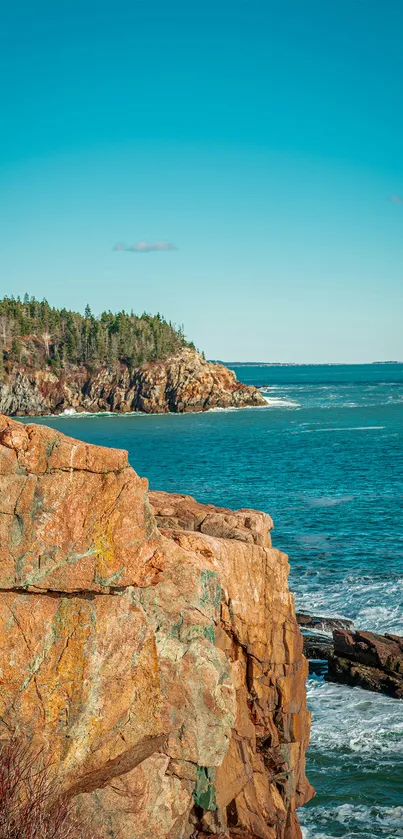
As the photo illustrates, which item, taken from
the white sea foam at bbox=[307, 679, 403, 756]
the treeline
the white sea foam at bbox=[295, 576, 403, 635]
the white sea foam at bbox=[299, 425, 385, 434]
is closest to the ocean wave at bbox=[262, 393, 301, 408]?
the treeline

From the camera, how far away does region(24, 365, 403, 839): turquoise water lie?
21969mm

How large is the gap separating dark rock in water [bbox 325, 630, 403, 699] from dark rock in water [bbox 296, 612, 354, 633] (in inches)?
115

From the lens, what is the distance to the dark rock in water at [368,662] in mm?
27781

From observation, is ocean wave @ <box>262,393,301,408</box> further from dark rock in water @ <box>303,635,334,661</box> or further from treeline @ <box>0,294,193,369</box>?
dark rock in water @ <box>303,635,334,661</box>

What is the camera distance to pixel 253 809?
16.7 meters

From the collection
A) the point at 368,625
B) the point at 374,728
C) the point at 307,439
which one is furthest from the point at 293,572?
the point at 307,439

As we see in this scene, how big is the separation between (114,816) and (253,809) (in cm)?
448

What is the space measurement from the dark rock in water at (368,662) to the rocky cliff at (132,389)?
130567 mm

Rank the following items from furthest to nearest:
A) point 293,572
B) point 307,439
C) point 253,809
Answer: point 307,439 → point 293,572 → point 253,809

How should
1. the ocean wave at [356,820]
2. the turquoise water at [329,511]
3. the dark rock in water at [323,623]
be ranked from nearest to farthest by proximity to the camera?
the ocean wave at [356,820]
the turquoise water at [329,511]
the dark rock in water at [323,623]

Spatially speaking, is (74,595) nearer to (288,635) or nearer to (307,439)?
(288,635)

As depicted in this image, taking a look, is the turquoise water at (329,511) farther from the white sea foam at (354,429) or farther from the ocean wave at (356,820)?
the white sea foam at (354,429)

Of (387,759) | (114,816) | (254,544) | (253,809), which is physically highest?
(254,544)

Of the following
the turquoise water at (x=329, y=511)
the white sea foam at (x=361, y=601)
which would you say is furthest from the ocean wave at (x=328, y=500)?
the white sea foam at (x=361, y=601)
